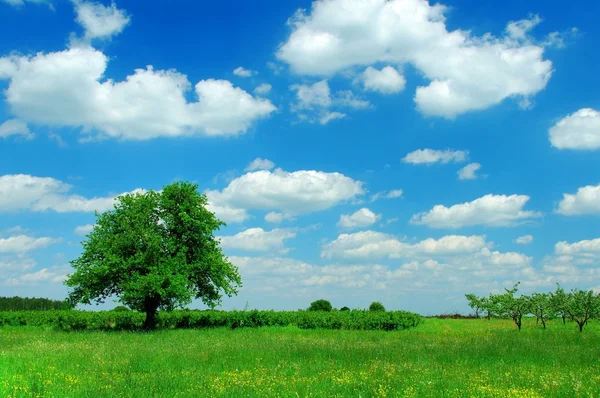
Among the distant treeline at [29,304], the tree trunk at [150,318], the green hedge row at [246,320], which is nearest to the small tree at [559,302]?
the green hedge row at [246,320]

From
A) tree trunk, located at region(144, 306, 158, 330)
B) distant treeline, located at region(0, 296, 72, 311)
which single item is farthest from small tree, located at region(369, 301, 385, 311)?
distant treeline, located at region(0, 296, 72, 311)

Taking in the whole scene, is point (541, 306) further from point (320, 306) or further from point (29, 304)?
point (29, 304)

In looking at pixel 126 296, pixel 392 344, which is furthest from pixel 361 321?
pixel 126 296

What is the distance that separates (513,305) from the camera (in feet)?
140

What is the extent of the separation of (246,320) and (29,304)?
4583cm

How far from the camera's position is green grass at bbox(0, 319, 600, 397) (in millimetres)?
14086

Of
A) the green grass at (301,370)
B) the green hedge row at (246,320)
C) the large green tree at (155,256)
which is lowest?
the green grass at (301,370)

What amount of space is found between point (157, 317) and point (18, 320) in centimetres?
1756

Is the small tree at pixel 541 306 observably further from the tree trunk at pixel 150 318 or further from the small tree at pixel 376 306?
the tree trunk at pixel 150 318

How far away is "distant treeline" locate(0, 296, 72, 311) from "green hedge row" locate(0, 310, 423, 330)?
32.8m

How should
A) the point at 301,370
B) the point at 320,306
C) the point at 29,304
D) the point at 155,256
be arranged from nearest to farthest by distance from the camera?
the point at 301,370 → the point at 155,256 → the point at 320,306 → the point at 29,304

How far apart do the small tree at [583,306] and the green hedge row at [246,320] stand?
40.7ft

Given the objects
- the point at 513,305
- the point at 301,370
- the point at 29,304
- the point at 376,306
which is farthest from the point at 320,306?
the point at 29,304

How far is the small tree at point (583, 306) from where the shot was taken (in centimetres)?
3912
